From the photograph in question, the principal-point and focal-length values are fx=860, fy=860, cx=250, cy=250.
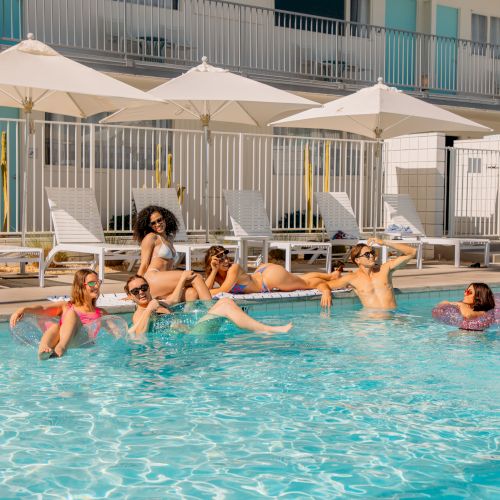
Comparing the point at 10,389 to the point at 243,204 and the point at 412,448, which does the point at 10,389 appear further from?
the point at 243,204

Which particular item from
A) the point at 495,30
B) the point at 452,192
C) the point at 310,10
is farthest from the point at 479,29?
the point at 452,192

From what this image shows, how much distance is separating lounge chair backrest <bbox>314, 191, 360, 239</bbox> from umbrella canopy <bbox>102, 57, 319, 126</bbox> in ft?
5.94

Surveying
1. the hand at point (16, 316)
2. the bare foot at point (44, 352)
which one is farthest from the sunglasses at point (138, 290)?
the hand at point (16, 316)

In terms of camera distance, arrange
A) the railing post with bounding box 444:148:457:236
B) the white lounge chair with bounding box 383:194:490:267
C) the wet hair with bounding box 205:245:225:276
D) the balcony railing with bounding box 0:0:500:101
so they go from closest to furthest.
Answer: the wet hair with bounding box 205:245:225:276 < the white lounge chair with bounding box 383:194:490:267 < the balcony railing with bounding box 0:0:500:101 < the railing post with bounding box 444:148:457:236

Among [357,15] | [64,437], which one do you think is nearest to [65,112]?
[64,437]

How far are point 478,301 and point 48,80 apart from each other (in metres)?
5.23

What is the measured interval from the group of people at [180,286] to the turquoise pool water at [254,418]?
0.73 ft

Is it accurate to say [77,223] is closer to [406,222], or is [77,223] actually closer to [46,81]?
[46,81]

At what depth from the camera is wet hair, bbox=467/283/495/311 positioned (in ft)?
26.8

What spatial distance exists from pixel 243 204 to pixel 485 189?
613 centimetres

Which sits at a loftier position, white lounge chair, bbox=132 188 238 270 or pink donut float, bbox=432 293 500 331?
white lounge chair, bbox=132 188 238 270

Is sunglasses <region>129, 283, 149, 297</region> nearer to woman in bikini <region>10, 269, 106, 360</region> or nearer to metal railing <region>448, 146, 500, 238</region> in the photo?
woman in bikini <region>10, 269, 106, 360</region>

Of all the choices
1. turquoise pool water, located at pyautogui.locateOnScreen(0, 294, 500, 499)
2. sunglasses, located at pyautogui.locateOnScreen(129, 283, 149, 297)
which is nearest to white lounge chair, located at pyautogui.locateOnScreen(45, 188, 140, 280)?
turquoise pool water, located at pyautogui.locateOnScreen(0, 294, 500, 499)

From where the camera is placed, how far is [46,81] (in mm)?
9555
